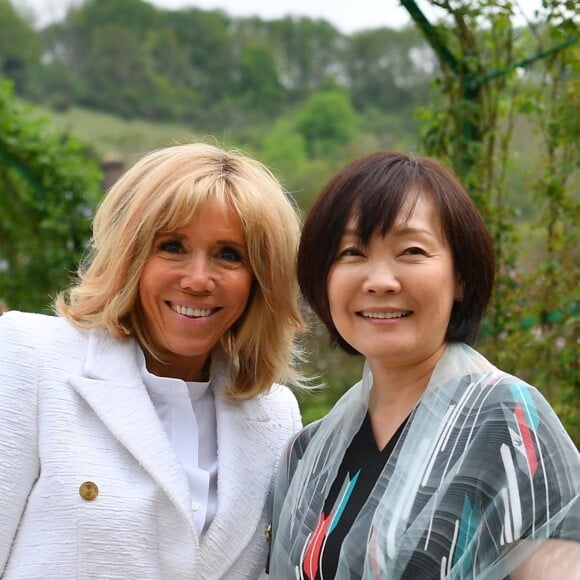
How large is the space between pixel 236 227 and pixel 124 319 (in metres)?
0.36

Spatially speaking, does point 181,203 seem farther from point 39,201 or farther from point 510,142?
point 39,201

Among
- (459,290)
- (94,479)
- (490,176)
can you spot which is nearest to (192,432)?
(94,479)

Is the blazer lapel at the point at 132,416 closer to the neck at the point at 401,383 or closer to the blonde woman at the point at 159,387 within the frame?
the blonde woman at the point at 159,387

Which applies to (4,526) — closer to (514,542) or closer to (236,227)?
(236,227)

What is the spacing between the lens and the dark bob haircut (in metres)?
1.87

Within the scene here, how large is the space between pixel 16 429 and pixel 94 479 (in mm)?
A: 199

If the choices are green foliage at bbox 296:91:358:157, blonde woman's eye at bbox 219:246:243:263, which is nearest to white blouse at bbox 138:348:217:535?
blonde woman's eye at bbox 219:246:243:263

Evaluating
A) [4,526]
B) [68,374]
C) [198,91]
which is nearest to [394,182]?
[68,374]

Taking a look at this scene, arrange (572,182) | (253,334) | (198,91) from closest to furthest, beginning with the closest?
(253,334) < (572,182) < (198,91)

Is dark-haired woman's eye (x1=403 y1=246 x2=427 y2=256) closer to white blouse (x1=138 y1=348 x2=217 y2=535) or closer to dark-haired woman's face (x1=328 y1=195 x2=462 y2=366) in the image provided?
dark-haired woman's face (x1=328 y1=195 x2=462 y2=366)

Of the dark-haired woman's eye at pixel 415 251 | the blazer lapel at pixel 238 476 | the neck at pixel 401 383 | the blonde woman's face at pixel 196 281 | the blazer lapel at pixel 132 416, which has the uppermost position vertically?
the dark-haired woman's eye at pixel 415 251

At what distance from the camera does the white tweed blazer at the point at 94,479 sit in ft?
6.63

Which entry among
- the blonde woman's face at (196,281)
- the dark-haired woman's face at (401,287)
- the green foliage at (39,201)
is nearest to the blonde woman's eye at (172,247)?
the blonde woman's face at (196,281)

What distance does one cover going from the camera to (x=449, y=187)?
1.91 metres
